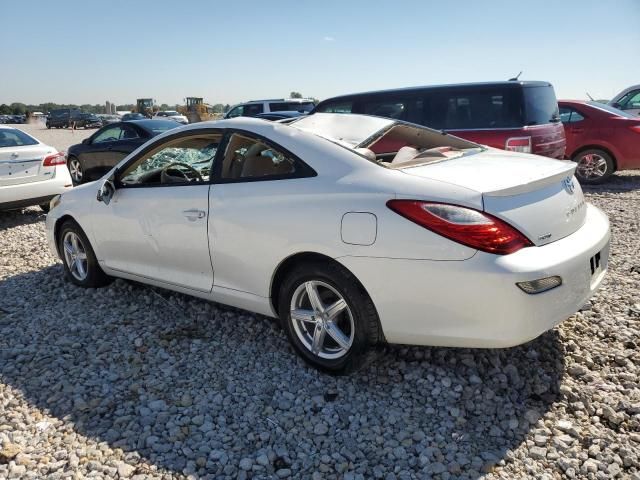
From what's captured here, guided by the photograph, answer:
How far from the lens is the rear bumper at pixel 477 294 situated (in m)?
2.46

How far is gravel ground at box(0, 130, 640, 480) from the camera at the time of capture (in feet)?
8.00

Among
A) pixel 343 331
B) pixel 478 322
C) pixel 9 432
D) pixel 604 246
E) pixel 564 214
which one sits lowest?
pixel 9 432

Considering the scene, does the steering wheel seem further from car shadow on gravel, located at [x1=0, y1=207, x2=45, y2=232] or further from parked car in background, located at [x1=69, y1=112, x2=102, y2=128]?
parked car in background, located at [x1=69, y1=112, x2=102, y2=128]

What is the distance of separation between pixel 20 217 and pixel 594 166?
380 inches

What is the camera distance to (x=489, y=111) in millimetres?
7398

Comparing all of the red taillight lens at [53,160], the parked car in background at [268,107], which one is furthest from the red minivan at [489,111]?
the parked car in background at [268,107]

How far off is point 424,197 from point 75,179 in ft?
34.8

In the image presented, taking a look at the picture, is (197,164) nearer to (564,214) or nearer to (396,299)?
(396,299)

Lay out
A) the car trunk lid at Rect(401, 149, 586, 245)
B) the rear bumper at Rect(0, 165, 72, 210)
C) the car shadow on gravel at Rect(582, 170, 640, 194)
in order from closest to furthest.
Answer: the car trunk lid at Rect(401, 149, 586, 245)
the rear bumper at Rect(0, 165, 72, 210)
the car shadow on gravel at Rect(582, 170, 640, 194)

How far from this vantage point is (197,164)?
5.02 m

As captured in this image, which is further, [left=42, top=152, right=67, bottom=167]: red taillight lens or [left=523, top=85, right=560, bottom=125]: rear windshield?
[left=42, top=152, right=67, bottom=167]: red taillight lens

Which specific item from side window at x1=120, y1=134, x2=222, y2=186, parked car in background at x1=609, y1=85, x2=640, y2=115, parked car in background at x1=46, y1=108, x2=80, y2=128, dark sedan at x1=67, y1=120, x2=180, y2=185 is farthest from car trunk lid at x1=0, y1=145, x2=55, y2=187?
parked car in background at x1=46, y1=108, x2=80, y2=128

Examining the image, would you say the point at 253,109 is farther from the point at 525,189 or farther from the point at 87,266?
the point at 525,189

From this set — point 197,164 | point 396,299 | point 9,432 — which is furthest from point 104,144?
point 396,299
